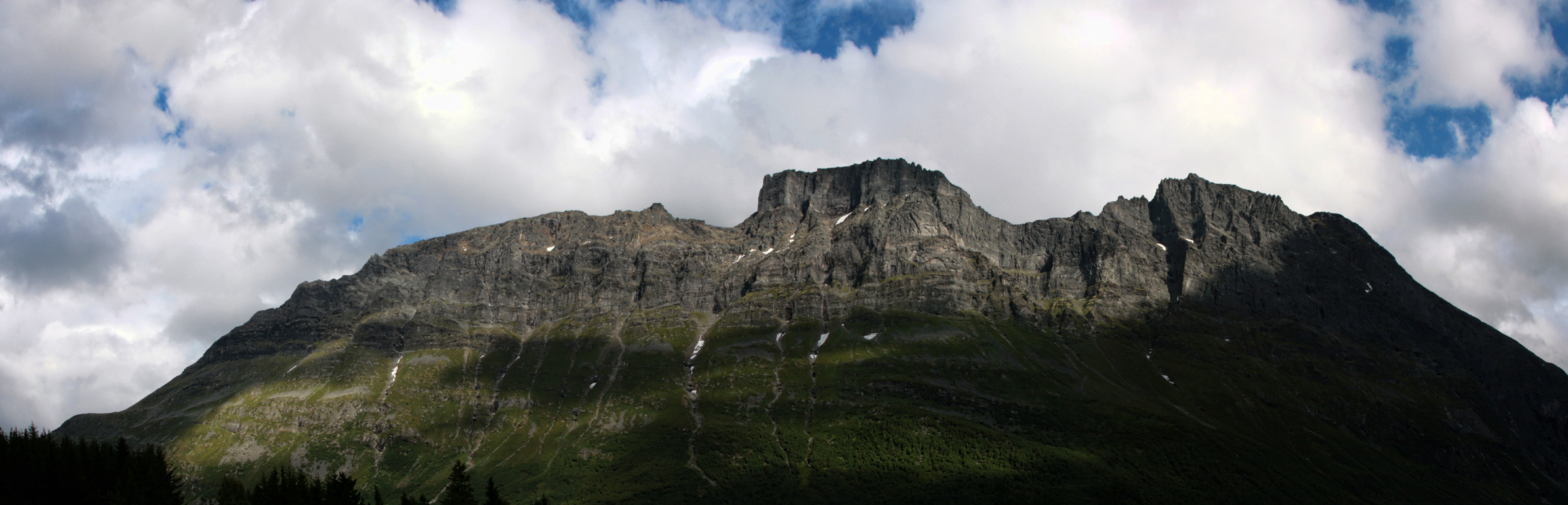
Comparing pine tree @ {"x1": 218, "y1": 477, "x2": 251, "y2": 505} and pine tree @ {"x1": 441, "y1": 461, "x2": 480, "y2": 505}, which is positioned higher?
pine tree @ {"x1": 218, "y1": 477, "x2": 251, "y2": 505}

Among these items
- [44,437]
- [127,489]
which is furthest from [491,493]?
[44,437]

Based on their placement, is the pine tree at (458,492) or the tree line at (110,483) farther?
the pine tree at (458,492)

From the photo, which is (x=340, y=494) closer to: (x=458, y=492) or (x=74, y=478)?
(x=458, y=492)

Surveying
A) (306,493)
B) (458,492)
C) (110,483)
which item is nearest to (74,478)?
(110,483)

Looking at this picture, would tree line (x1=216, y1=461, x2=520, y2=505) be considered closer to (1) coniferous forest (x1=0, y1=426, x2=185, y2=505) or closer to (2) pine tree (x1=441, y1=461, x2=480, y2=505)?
(2) pine tree (x1=441, y1=461, x2=480, y2=505)

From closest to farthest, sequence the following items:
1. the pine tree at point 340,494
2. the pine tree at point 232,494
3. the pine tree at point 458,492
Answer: the pine tree at point 232,494
the pine tree at point 458,492
the pine tree at point 340,494

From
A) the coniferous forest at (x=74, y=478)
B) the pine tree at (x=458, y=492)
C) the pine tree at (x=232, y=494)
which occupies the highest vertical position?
the coniferous forest at (x=74, y=478)

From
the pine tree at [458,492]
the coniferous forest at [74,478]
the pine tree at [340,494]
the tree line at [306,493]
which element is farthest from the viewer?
the pine tree at [340,494]

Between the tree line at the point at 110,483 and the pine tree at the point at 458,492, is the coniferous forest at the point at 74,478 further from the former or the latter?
the pine tree at the point at 458,492

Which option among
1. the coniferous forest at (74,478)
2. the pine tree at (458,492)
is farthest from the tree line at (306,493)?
the coniferous forest at (74,478)

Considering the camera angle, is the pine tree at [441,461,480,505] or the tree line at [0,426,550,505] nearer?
the tree line at [0,426,550,505]

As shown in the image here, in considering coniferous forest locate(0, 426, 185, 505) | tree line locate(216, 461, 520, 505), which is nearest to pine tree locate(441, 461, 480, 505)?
tree line locate(216, 461, 520, 505)

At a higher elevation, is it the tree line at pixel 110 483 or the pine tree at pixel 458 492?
the tree line at pixel 110 483

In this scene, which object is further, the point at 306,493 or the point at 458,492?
the point at 458,492
